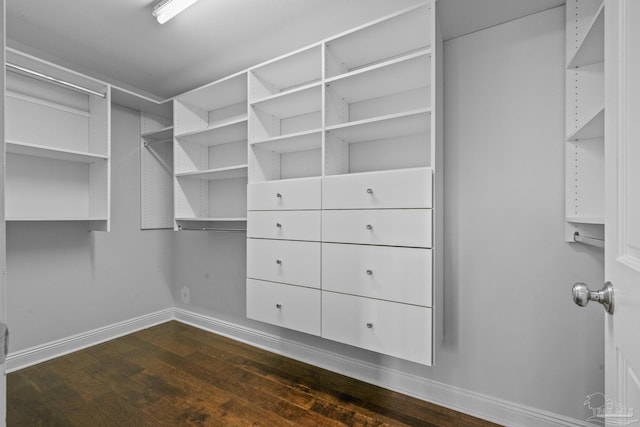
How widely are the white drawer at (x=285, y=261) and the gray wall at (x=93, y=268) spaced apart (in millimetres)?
1553

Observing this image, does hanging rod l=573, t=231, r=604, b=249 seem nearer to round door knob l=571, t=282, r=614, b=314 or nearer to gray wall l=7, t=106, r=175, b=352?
round door knob l=571, t=282, r=614, b=314

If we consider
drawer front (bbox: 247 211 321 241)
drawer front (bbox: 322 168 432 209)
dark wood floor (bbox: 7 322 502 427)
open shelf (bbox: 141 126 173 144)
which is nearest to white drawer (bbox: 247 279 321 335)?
drawer front (bbox: 247 211 321 241)

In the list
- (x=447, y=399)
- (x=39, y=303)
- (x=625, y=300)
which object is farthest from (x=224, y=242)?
(x=625, y=300)

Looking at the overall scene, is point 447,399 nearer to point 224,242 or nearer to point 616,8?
point 616,8

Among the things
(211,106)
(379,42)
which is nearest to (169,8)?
(211,106)

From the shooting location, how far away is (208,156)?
3059 mm

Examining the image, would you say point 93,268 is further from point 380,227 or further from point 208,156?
point 380,227

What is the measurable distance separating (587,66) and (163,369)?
125 inches

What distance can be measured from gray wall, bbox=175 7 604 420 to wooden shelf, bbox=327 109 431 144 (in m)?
0.25

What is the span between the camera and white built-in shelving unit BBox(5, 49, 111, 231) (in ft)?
7.34

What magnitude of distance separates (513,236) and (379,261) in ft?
2.50

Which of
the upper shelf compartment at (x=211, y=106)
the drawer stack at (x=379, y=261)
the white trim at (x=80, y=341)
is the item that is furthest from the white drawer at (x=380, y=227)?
the white trim at (x=80, y=341)

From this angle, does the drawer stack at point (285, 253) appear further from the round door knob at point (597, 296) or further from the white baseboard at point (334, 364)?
the round door knob at point (597, 296)

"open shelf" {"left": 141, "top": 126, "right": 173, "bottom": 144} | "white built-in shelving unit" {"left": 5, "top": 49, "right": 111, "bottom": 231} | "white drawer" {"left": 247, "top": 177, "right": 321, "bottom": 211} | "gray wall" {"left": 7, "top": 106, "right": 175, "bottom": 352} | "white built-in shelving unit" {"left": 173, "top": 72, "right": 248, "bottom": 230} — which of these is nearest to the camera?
"white drawer" {"left": 247, "top": 177, "right": 321, "bottom": 211}
